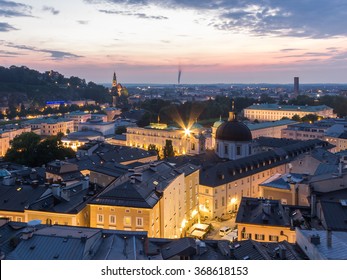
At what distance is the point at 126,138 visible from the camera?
Answer: 292 feet

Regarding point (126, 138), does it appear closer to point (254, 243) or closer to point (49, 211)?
point (49, 211)

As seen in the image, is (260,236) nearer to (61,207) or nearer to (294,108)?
(61,207)

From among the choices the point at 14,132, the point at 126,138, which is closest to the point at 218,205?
the point at 126,138

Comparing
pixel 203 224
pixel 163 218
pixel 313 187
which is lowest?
pixel 203 224

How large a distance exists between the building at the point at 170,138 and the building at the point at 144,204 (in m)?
38.7

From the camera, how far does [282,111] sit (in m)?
136

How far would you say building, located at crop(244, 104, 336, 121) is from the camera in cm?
12769

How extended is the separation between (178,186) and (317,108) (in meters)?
102

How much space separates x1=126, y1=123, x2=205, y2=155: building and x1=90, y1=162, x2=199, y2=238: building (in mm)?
38714

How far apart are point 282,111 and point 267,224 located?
112 meters

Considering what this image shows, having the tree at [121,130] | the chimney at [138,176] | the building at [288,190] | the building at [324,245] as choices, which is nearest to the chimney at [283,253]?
the building at [324,245]

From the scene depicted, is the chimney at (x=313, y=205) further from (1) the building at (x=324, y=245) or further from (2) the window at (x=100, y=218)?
(2) the window at (x=100, y=218)

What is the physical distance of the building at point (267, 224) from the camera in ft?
93.3

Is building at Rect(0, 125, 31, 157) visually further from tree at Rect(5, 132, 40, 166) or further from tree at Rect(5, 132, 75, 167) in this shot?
tree at Rect(5, 132, 75, 167)
